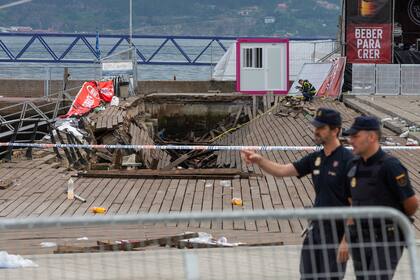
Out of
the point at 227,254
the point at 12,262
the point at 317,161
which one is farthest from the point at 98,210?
the point at 317,161

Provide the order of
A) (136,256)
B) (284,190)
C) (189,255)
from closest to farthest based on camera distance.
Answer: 1. (189,255)
2. (136,256)
3. (284,190)

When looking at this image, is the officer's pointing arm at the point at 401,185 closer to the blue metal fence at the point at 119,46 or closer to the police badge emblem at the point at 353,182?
the police badge emblem at the point at 353,182

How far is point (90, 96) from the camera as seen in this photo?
Answer: 26469 millimetres

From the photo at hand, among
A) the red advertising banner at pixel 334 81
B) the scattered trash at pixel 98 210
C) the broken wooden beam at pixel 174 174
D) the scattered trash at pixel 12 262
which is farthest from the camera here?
the red advertising banner at pixel 334 81

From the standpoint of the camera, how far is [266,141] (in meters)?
22.0

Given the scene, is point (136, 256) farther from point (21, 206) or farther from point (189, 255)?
point (21, 206)

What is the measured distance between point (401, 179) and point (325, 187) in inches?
26.9

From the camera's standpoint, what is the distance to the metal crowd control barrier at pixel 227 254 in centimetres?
520

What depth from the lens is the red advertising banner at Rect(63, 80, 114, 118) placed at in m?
24.6

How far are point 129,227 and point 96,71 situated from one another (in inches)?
939

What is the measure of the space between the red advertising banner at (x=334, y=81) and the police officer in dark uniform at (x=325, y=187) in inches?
909

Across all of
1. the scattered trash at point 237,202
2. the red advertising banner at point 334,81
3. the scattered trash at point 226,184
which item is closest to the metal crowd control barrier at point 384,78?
the red advertising banner at point 334,81

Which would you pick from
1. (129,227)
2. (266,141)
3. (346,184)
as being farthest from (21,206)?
(266,141)

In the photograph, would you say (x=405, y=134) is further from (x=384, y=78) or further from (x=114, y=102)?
(x=114, y=102)
